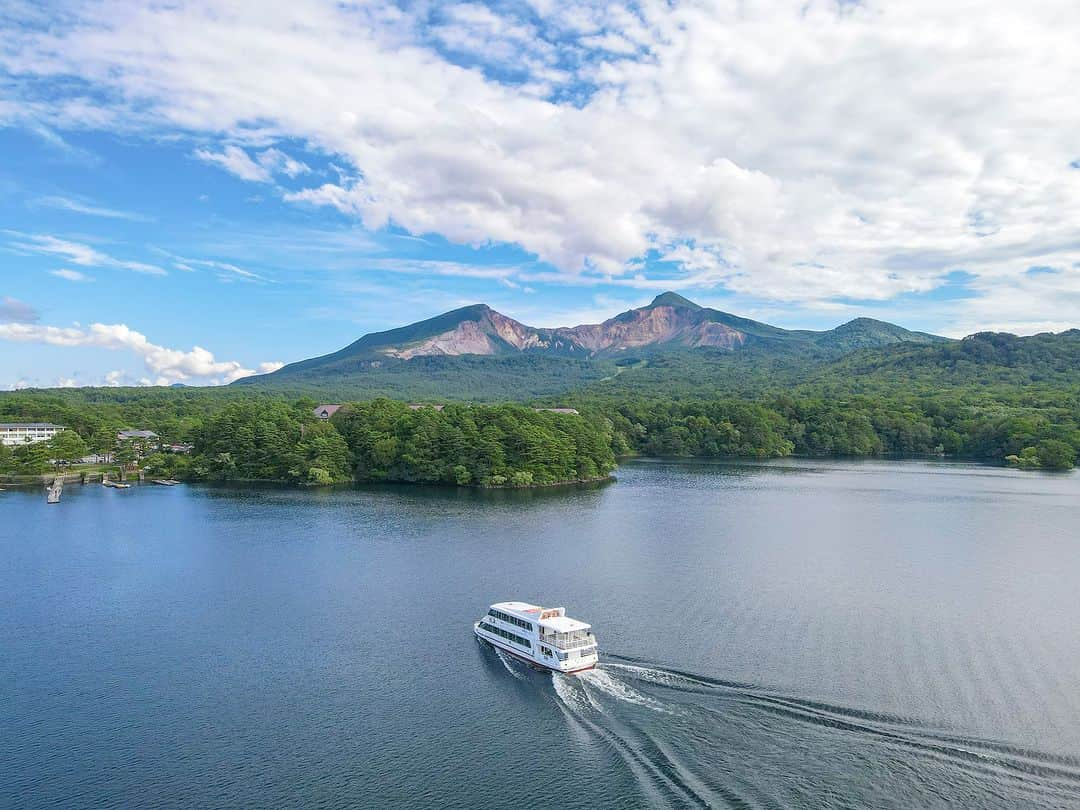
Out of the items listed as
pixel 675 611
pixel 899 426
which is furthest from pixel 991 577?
pixel 899 426

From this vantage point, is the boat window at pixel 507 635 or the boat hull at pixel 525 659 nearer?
the boat hull at pixel 525 659

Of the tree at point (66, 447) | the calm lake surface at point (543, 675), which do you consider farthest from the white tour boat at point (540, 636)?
the tree at point (66, 447)

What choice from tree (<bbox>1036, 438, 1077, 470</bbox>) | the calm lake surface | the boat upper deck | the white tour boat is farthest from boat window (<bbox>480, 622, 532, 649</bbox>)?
tree (<bbox>1036, 438, 1077, 470</bbox>)

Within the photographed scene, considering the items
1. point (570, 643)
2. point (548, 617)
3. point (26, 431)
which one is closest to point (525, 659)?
point (548, 617)

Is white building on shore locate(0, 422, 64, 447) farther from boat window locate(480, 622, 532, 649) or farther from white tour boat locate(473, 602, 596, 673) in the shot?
white tour boat locate(473, 602, 596, 673)

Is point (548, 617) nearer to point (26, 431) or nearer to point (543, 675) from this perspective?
point (543, 675)

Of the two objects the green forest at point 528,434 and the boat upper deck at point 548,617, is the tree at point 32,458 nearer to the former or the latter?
the green forest at point 528,434
